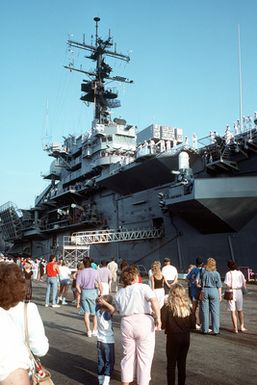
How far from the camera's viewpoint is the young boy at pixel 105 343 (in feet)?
16.5

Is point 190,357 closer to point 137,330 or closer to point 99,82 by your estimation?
point 137,330

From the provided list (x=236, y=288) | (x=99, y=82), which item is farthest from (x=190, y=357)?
(x=99, y=82)

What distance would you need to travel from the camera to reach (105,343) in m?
5.16

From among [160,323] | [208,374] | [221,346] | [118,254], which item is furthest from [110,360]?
[118,254]

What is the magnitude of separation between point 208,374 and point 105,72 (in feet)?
128

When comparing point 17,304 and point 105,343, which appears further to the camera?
point 105,343

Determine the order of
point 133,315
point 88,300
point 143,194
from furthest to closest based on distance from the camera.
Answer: point 143,194, point 88,300, point 133,315

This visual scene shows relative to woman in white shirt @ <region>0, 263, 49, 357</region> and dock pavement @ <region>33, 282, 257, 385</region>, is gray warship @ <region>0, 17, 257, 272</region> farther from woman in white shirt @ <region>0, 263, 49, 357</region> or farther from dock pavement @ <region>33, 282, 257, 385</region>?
woman in white shirt @ <region>0, 263, 49, 357</region>

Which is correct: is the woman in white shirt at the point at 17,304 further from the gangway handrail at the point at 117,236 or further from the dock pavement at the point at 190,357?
the gangway handrail at the point at 117,236

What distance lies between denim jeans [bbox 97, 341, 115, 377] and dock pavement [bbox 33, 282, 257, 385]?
0.91 ft

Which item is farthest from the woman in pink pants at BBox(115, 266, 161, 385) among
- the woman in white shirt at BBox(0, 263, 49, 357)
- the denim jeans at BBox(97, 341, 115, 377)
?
the woman in white shirt at BBox(0, 263, 49, 357)

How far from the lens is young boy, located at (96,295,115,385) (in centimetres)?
502

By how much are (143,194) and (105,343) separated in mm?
23075

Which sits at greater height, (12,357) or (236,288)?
(12,357)
